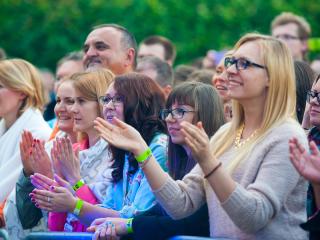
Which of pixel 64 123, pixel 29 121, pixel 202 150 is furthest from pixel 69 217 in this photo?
pixel 202 150

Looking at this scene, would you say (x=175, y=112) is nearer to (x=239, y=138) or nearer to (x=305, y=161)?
(x=239, y=138)

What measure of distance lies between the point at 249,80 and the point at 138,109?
1.39 metres

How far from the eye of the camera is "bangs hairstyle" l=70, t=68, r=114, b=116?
7.96m

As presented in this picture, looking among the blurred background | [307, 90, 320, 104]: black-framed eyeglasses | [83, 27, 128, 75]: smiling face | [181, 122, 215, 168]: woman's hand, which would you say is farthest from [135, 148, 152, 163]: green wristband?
the blurred background

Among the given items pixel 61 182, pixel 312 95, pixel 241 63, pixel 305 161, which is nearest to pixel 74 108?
pixel 61 182

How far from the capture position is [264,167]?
18.8 ft

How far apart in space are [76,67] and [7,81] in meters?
2.25

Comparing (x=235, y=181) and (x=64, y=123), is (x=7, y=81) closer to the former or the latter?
(x=64, y=123)

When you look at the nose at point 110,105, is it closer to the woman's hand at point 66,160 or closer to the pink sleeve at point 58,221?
the woman's hand at point 66,160

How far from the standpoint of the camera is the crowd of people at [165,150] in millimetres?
5684

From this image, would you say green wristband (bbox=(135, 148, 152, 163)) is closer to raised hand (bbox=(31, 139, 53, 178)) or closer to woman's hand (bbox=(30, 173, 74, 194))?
woman's hand (bbox=(30, 173, 74, 194))

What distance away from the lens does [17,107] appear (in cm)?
905

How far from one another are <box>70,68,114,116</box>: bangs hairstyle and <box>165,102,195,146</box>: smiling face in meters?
A: 1.20

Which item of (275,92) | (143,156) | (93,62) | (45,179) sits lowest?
(45,179)
